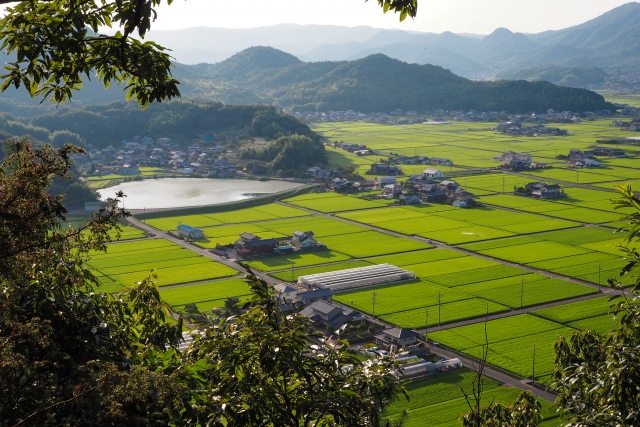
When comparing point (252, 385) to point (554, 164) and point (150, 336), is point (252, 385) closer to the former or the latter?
point (150, 336)

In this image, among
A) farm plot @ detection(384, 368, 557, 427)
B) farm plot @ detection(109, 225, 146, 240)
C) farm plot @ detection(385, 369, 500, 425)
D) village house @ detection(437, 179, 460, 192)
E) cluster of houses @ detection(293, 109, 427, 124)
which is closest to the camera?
farm plot @ detection(384, 368, 557, 427)

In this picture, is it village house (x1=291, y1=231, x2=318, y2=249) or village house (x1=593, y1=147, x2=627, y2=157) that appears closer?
village house (x1=291, y1=231, x2=318, y2=249)

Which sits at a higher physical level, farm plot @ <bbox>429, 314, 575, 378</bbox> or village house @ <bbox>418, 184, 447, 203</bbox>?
village house @ <bbox>418, 184, 447, 203</bbox>

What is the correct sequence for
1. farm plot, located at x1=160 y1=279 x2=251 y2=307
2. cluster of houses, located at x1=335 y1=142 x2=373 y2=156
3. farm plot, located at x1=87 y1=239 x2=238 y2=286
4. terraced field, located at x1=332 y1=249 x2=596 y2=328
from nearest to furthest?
terraced field, located at x1=332 y1=249 x2=596 y2=328 < farm plot, located at x1=160 y1=279 x2=251 y2=307 < farm plot, located at x1=87 y1=239 x2=238 y2=286 < cluster of houses, located at x1=335 y1=142 x2=373 y2=156

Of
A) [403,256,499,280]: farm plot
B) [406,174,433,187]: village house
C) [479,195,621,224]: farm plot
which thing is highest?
Result: [406,174,433,187]: village house

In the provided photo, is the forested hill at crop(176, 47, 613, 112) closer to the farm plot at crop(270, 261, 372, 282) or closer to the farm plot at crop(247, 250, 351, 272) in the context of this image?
the farm plot at crop(247, 250, 351, 272)

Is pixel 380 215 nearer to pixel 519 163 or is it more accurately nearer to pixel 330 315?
pixel 330 315

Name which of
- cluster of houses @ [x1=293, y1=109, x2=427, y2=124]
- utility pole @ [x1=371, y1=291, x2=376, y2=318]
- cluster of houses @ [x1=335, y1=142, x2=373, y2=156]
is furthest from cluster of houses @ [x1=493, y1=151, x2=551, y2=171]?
cluster of houses @ [x1=293, y1=109, x2=427, y2=124]

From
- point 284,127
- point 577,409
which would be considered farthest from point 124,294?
point 284,127
